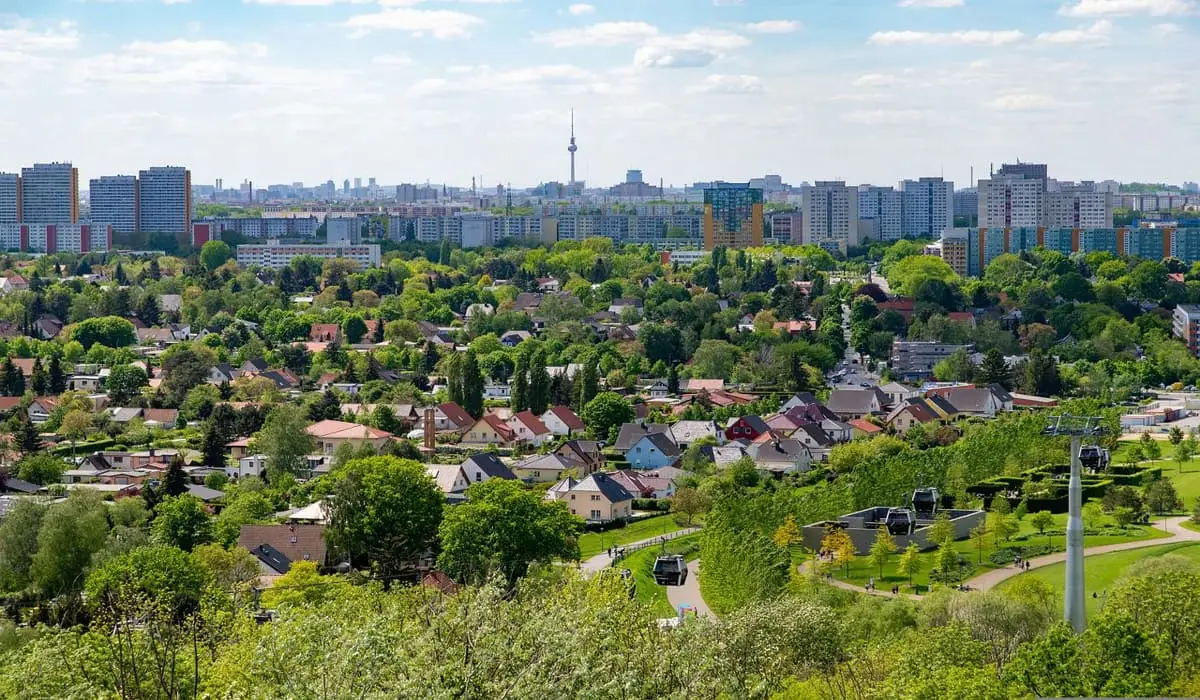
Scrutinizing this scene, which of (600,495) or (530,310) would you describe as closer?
(600,495)

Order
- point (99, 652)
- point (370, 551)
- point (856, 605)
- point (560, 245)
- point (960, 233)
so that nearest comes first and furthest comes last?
point (99, 652), point (856, 605), point (370, 551), point (960, 233), point (560, 245)

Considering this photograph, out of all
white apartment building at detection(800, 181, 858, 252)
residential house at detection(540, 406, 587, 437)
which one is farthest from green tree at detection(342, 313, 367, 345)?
white apartment building at detection(800, 181, 858, 252)

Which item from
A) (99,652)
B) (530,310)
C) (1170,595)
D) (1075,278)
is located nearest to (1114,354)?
(1075,278)

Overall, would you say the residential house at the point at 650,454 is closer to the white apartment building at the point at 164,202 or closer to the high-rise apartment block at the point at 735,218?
the high-rise apartment block at the point at 735,218

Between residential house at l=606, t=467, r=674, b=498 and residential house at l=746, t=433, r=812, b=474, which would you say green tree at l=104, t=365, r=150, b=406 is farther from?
residential house at l=746, t=433, r=812, b=474

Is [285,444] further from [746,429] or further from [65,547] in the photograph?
[65,547]

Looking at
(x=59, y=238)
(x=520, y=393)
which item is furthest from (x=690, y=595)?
(x=59, y=238)

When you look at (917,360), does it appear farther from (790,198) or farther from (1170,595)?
(790,198)

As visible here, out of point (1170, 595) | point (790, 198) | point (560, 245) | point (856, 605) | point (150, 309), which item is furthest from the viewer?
point (790, 198)

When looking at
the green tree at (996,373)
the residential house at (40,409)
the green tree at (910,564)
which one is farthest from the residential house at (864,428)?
the residential house at (40,409)
